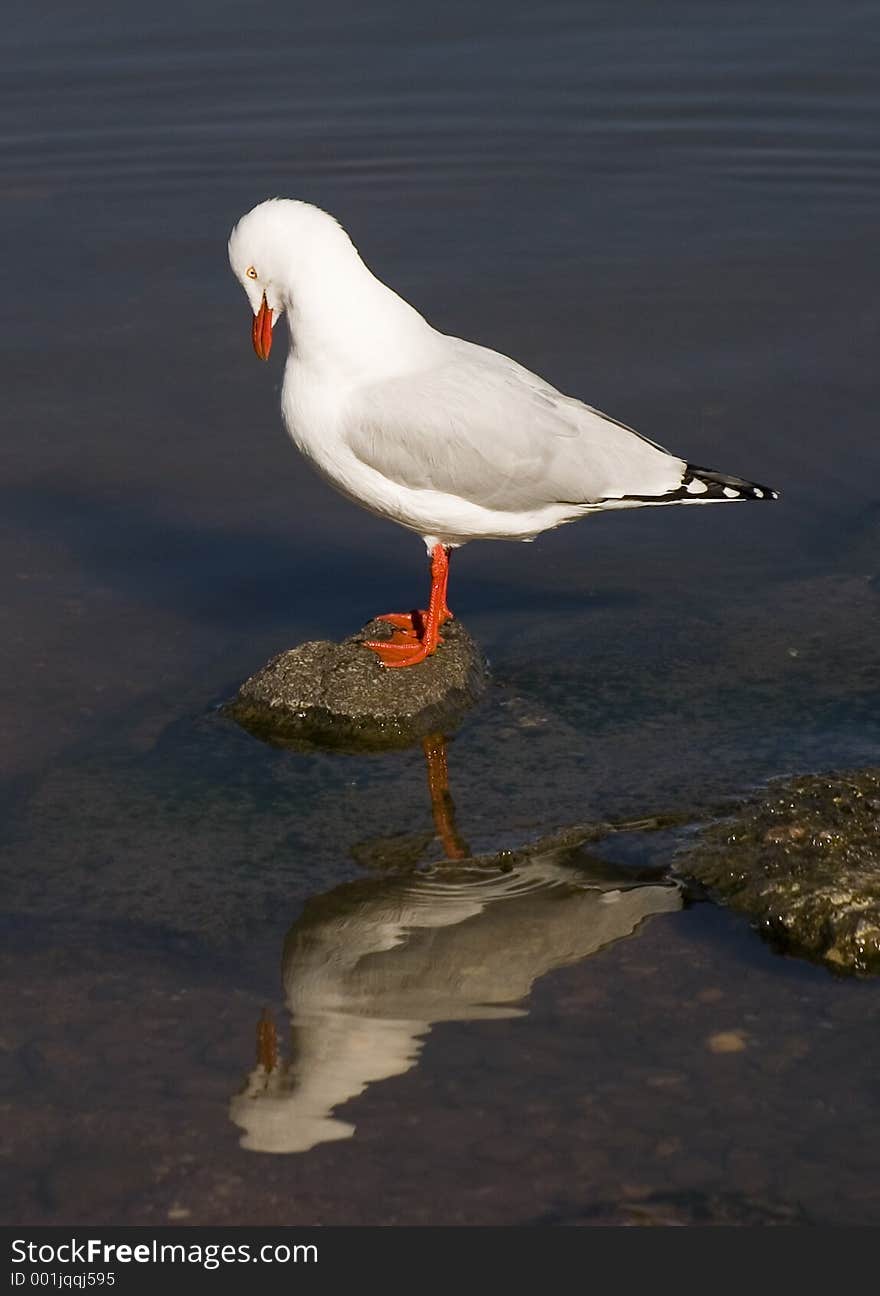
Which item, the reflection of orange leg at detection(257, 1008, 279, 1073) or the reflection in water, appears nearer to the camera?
the reflection in water

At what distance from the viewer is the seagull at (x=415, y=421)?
632 cm

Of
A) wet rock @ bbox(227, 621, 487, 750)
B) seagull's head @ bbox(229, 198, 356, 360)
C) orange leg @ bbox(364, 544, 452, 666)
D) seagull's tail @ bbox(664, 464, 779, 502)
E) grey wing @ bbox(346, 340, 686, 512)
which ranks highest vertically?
seagull's head @ bbox(229, 198, 356, 360)

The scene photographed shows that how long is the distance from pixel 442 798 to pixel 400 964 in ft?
3.15

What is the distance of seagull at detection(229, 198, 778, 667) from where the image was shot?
6.32 metres

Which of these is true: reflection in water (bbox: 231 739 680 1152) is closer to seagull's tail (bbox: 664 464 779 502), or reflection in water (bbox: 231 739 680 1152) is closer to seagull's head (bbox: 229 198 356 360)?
seagull's tail (bbox: 664 464 779 502)

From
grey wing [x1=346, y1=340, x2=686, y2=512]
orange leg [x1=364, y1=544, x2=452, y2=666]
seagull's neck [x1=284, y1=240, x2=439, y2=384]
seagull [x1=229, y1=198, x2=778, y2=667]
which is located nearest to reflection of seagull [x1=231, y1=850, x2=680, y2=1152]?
orange leg [x1=364, y1=544, x2=452, y2=666]

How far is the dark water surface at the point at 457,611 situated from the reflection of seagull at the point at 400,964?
1 centimetres

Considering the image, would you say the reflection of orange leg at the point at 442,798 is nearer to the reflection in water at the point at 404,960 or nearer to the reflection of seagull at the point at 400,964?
the reflection in water at the point at 404,960

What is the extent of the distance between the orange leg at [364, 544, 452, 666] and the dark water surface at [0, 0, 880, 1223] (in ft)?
1.18

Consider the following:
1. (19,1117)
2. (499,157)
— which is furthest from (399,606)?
(499,157)

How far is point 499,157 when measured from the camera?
11.7 metres

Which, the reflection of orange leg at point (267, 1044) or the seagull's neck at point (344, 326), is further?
the seagull's neck at point (344, 326)

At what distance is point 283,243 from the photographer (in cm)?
637

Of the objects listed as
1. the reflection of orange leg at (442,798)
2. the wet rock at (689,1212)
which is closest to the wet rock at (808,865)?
the reflection of orange leg at (442,798)
